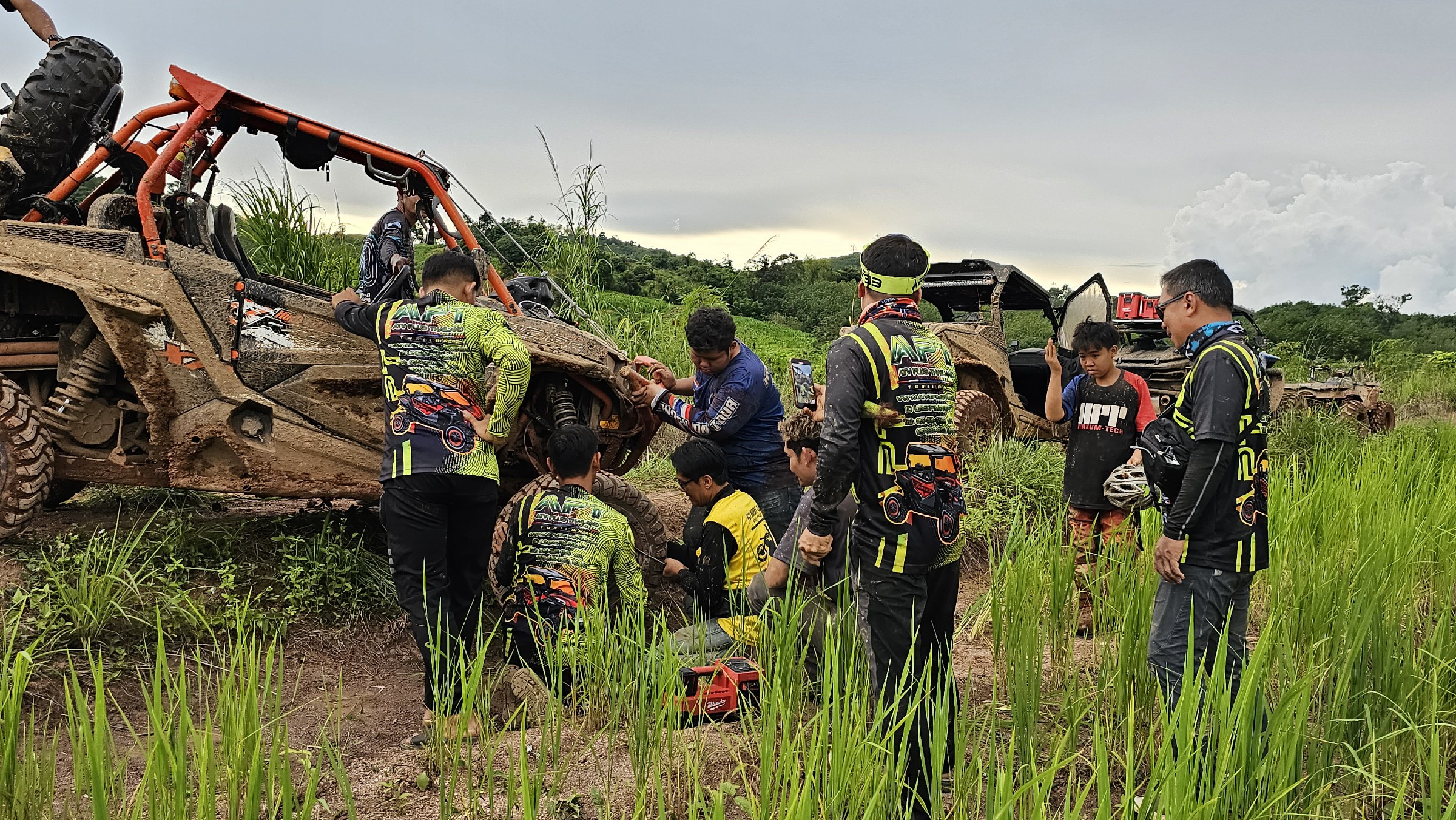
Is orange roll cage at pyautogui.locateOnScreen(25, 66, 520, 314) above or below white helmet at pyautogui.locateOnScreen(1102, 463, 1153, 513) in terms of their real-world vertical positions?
above

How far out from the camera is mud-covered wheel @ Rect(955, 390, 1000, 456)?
27.4 feet

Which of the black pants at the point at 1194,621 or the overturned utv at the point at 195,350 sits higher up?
the overturned utv at the point at 195,350

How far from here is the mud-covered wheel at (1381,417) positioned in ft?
39.9

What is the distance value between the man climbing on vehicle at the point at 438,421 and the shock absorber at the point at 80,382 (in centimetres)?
151

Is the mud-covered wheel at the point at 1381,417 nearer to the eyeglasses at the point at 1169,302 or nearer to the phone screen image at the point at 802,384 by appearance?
the eyeglasses at the point at 1169,302

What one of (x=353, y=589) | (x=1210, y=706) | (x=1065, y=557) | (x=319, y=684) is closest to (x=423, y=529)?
(x=319, y=684)

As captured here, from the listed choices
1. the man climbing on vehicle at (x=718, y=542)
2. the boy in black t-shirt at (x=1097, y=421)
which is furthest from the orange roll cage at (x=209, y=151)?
the boy in black t-shirt at (x=1097, y=421)

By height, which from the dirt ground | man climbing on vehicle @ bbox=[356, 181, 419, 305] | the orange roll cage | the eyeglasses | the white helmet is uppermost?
the orange roll cage

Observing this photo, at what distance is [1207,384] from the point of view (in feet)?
9.92

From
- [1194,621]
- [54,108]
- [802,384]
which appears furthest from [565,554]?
[54,108]

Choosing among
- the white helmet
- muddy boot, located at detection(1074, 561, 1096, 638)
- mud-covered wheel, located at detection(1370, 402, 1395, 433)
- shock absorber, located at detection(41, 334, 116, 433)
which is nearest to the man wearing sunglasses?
muddy boot, located at detection(1074, 561, 1096, 638)

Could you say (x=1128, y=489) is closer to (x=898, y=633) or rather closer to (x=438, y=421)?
(x=898, y=633)

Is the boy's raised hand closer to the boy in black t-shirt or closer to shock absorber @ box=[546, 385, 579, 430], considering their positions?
the boy in black t-shirt

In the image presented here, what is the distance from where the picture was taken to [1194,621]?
10.0 feet
